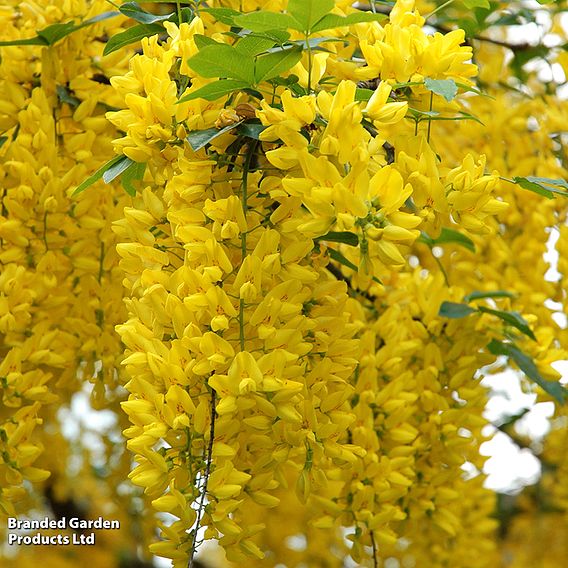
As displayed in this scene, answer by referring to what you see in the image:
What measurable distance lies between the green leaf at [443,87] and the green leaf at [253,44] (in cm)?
18

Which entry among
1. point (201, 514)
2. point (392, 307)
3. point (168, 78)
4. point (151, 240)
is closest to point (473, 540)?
point (392, 307)

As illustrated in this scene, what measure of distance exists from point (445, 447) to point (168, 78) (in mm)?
838

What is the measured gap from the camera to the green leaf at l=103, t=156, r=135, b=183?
3.67ft

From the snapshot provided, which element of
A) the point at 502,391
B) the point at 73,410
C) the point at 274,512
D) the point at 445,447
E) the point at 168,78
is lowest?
the point at 274,512

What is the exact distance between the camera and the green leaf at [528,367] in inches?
63.2

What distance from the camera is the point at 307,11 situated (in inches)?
41.0

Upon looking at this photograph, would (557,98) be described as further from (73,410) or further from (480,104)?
(73,410)

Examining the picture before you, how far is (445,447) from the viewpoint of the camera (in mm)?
1597

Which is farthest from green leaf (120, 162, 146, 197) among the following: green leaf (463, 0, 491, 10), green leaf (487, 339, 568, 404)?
green leaf (487, 339, 568, 404)

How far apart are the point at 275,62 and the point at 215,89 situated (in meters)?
0.08

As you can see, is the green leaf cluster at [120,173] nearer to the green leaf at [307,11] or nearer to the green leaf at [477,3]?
the green leaf at [307,11]

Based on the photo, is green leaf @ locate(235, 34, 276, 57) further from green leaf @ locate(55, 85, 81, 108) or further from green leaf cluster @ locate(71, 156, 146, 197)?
green leaf @ locate(55, 85, 81, 108)

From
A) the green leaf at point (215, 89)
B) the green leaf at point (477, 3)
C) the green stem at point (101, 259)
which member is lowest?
the green stem at point (101, 259)

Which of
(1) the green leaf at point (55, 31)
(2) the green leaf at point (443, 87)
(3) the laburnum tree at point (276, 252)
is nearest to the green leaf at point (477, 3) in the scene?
(3) the laburnum tree at point (276, 252)
